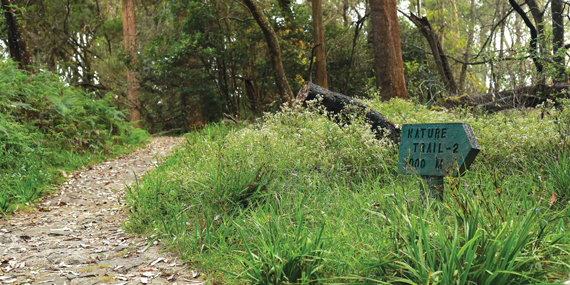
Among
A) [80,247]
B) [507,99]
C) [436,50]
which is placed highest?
[436,50]

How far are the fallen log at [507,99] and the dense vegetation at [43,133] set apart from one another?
816cm

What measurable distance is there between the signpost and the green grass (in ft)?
0.69

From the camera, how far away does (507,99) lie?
31.3 feet

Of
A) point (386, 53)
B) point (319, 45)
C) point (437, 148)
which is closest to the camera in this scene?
point (437, 148)

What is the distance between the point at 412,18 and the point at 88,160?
Answer: 31.9 feet

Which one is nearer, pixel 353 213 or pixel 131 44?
pixel 353 213

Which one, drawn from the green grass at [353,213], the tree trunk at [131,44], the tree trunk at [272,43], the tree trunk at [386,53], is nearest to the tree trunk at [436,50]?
the tree trunk at [386,53]

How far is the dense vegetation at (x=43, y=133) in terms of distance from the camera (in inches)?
248

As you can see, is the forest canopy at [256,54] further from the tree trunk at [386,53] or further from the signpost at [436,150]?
the signpost at [436,150]

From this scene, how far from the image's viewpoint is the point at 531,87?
9.07 metres

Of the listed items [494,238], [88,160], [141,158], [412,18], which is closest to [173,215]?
[494,238]

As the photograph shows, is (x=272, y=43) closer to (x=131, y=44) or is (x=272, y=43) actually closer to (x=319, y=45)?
(x=319, y=45)

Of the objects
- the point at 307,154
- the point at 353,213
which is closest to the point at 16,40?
the point at 307,154

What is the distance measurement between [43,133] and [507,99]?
1009 cm
